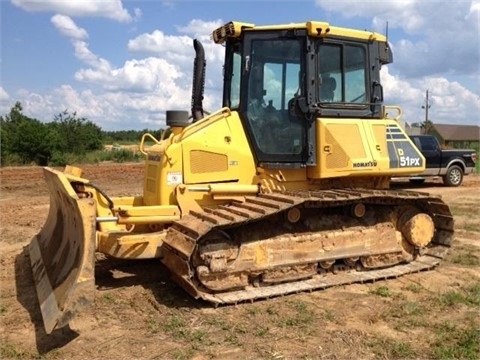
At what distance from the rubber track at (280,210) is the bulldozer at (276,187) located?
2 cm

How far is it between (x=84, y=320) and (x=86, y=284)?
36.8 inches

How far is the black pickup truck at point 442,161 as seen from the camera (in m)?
18.9

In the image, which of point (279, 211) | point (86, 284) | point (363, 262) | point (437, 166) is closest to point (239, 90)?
point (279, 211)

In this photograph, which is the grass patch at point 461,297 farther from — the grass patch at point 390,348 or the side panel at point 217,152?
the side panel at point 217,152

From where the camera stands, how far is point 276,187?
279 inches

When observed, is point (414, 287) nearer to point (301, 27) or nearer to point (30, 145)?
point (301, 27)

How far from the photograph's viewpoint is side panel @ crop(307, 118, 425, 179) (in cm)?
693

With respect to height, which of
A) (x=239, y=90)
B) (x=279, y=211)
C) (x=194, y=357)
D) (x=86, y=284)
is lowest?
(x=194, y=357)

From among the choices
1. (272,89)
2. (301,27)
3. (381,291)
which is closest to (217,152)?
(272,89)

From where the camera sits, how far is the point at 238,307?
5.81 metres

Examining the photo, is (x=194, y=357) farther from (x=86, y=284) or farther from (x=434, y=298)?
(x=434, y=298)

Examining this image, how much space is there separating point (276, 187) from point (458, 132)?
69.6 meters

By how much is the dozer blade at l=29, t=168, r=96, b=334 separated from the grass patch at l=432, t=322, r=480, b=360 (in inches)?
124

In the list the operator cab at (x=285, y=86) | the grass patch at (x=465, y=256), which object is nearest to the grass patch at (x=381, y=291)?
the operator cab at (x=285, y=86)
